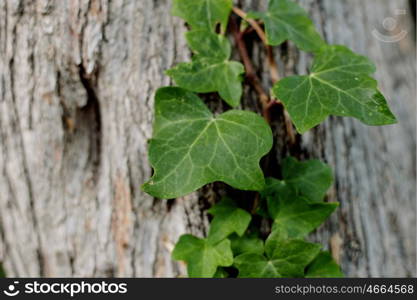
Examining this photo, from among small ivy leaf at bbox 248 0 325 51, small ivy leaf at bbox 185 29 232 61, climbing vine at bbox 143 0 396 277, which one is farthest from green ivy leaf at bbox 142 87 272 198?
small ivy leaf at bbox 248 0 325 51

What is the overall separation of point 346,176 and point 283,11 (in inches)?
21.2

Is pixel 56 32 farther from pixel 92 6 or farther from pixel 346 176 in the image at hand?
pixel 346 176

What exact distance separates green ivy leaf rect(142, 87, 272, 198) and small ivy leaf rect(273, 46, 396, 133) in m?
0.09

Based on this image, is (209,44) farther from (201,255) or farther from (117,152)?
(201,255)

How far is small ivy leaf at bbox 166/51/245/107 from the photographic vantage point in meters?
1.06

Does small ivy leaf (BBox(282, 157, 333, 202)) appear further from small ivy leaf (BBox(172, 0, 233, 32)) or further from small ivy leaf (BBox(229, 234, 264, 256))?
small ivy leaf (BBox(172, 0, 233, 32))

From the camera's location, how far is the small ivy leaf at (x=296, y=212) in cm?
110

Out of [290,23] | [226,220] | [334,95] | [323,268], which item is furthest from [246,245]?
[290,23]

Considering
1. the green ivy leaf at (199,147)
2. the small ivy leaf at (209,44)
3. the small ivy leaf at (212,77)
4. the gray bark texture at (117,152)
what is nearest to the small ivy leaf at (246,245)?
the gray bark texture at (117,152)

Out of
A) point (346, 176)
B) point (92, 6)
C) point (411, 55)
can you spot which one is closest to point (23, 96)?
point (92, 6)

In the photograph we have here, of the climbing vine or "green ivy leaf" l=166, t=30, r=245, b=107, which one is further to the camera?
"green ivy leaf" l=166, t=30, r=245, b=107

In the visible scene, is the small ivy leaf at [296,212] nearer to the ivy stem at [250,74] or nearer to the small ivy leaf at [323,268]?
the small ivy leaf at [323,268]

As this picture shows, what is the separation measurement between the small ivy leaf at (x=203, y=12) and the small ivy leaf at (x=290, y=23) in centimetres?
7

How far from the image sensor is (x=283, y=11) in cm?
116
